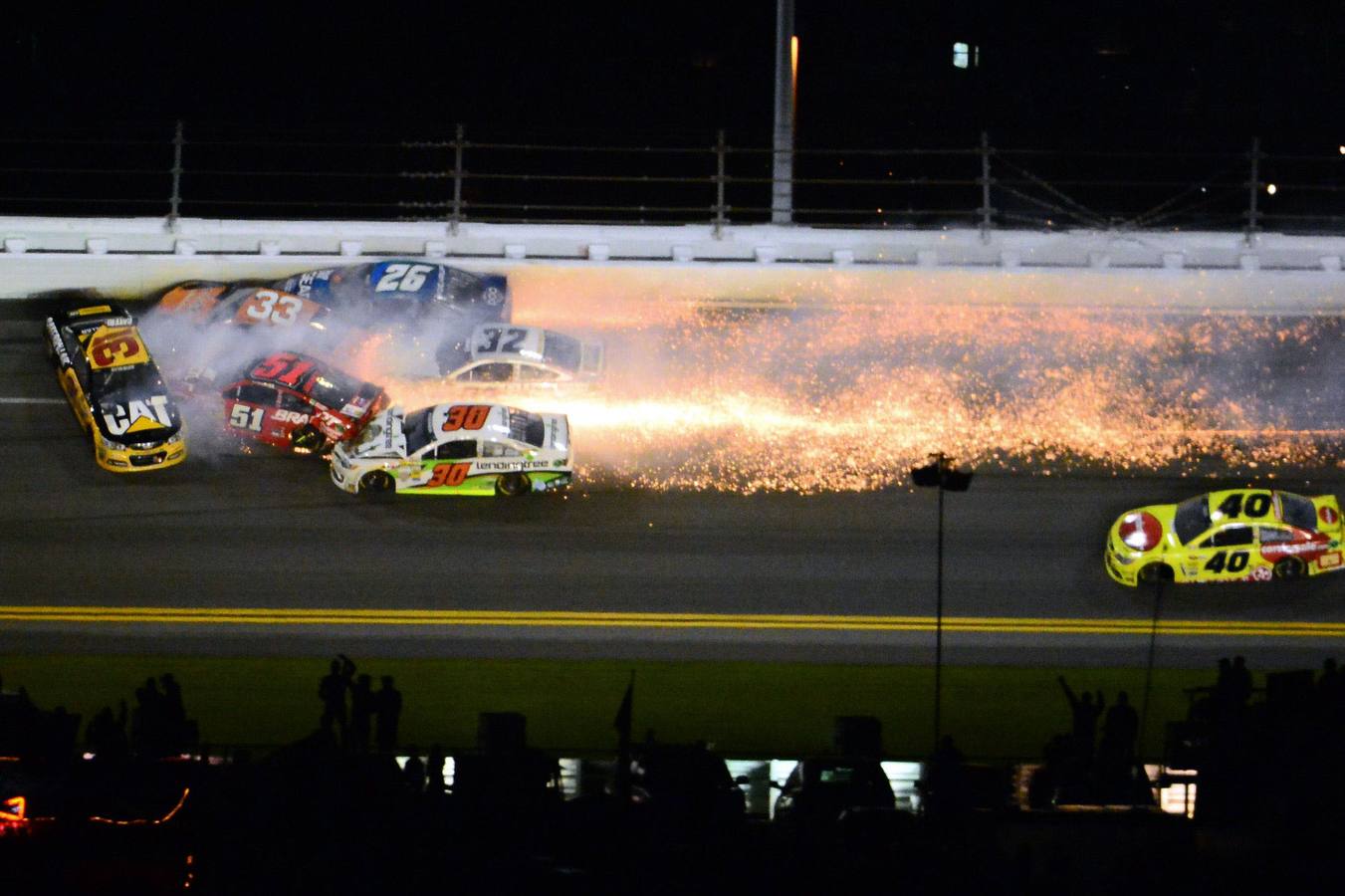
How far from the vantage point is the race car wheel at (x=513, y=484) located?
63.7 feet

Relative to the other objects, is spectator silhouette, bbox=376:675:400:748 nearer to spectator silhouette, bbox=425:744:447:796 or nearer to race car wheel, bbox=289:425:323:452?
spectator silhouette, bbox=425:744:447:796

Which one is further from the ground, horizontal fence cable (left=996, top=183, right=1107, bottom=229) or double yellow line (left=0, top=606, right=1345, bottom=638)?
horizontal fence cable (left=996, top=183, right=1107, bottom=229)

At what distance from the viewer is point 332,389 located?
2006 cm

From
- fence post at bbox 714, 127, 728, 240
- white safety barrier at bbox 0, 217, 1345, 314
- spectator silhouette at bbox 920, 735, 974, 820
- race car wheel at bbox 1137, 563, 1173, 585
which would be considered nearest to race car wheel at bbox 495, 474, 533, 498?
white safety barrier at bbox 0, 217, 1345, 314

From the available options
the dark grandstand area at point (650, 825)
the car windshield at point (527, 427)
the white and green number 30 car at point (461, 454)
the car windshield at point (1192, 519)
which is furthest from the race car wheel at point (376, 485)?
the car windshield at point (1192, 519)

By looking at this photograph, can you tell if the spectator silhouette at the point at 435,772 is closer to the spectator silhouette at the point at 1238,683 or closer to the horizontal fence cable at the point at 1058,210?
the spectator silhouette at the point at 1238,683

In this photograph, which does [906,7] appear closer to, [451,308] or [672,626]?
[451,308]

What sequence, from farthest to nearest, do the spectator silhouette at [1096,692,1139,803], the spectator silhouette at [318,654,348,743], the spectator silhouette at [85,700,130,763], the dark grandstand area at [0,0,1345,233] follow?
1. the dark grandstand area at [0,0,1345,233]
2. the spectator silhouette at [318,654,348,743]
3. the spectator silhouette at [1096,692,1139,803]
4. the spectator silhouette at [85,700,130,763]

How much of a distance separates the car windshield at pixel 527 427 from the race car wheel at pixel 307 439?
7.35ft

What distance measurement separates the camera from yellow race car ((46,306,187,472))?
1958 centimetres

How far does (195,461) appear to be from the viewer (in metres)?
20.0

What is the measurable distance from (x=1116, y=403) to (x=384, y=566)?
339 inches

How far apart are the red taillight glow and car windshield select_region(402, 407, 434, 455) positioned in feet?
24.2

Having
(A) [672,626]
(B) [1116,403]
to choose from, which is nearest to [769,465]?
(A) [672,626]
